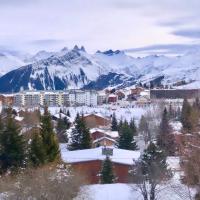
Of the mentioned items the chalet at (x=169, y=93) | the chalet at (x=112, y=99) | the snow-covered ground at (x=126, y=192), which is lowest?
the snow-covered ground at (x=126, y=192)

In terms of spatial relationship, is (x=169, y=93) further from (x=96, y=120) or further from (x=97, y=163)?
(x=97, y=163)

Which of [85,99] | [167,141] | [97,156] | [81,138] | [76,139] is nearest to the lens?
[97,156]

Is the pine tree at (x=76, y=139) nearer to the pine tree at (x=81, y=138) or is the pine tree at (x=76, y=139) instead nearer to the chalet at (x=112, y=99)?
the pine tree at (x=81, y=138)

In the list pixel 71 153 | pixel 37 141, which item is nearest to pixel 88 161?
pixel 71 153

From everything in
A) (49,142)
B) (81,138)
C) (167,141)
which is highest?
(49,142)

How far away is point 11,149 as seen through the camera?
3322 centimetres

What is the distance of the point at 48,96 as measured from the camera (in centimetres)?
19912

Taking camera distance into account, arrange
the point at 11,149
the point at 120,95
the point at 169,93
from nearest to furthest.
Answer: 1. the point at 11,149
2. the point at 169,93
3. the point at 120,95

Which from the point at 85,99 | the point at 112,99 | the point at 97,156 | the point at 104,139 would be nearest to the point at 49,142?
the point at 97,156

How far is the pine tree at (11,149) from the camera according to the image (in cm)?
3300

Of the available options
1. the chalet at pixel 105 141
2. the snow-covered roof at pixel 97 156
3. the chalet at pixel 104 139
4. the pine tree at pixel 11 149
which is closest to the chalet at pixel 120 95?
the chalet at pixel 104 139

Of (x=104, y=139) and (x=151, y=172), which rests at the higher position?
(x=151, y=172)

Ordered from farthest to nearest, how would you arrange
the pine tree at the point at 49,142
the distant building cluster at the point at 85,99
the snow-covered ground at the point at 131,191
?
the distant building cluster at the point at 85,99, the pine tree at the point at 49,142, the snow-covered ground at the point at 131,191

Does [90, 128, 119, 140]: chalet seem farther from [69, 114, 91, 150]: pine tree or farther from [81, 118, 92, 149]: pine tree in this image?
[81, 118, 92, 149]: pine tree
